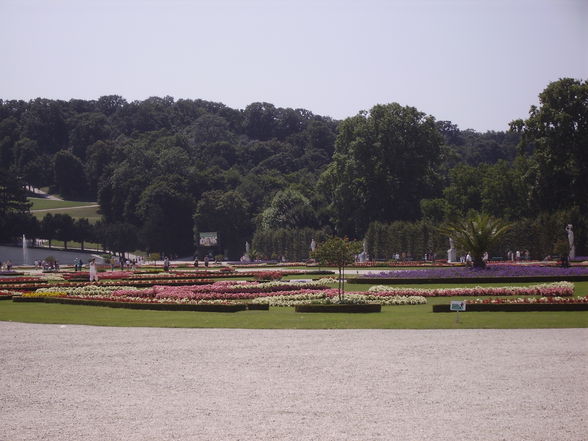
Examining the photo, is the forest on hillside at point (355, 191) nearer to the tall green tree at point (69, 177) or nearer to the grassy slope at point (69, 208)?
the tall green tree at point (69, 177)

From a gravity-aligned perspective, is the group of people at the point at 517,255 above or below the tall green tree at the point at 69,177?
below

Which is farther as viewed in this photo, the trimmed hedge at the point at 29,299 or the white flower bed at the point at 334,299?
the trimmed hedge at the point at 29,299

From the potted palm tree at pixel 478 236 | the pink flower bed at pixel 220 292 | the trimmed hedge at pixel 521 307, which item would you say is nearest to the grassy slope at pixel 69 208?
the potted palm tree at pixel 478 236

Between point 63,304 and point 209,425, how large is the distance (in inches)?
913

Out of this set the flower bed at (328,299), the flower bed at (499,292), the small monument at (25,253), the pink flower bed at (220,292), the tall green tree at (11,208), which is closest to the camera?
the flower bed at (499,292)

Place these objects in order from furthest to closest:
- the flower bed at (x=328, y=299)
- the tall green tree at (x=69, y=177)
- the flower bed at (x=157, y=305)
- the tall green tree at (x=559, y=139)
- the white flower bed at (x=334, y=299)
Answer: the tall green tree at (x=69, y=177)
the tall green tree at (x=559, y=139)
the white flower bed at (x=334, y=299)
the flower bed at (x=328, y=299)
the flower bed at (x=157, y=305)

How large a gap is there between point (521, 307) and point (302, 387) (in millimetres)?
13655

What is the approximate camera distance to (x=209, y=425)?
41.0 feet

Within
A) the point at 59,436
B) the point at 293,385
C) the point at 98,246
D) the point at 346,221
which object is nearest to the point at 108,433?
the point at 59,436

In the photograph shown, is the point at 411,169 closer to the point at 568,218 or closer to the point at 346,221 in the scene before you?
the point at 346,221

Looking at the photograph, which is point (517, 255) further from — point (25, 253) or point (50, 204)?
point (50, 204)

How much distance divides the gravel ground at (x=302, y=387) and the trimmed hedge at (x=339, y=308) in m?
6.61

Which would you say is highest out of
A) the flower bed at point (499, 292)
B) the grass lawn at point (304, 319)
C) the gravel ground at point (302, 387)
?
the flower bed at point (499, 292)

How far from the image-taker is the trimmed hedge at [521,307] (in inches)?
1031
